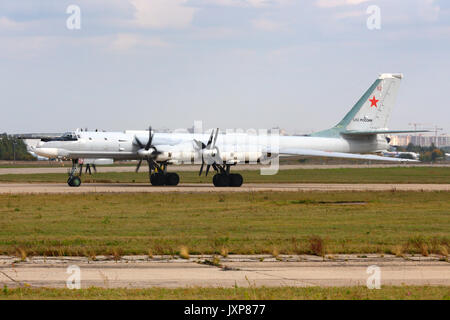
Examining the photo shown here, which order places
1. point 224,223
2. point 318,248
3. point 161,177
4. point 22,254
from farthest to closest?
point 161,177 < point 224,223 < point 318,248 < point 22,254

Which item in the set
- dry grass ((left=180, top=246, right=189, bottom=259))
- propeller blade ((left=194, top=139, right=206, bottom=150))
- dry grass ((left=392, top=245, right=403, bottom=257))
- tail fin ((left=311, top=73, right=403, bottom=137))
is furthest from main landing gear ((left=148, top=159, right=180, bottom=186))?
dry grass ((left=392, top=245, right=403, bottom=257))

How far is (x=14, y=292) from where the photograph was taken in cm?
1067

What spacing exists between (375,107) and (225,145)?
11.8 metres

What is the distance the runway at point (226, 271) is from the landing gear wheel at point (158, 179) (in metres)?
27.5

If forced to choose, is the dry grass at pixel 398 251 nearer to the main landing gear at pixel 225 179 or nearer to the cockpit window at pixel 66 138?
the main landing gear at pixel 225 179

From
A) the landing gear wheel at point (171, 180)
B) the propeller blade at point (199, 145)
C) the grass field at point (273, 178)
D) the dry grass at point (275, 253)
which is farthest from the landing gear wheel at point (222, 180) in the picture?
the dry grass at point (275, 253)

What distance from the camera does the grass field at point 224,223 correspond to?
53.5 ft

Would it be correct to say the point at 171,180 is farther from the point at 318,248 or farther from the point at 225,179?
the point at 318,248

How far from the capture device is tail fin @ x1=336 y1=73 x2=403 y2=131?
4681 cm

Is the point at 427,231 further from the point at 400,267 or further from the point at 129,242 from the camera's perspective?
the point at 129,242

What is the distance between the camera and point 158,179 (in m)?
42.5

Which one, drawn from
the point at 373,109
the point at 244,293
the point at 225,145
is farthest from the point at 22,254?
the point at 373,109

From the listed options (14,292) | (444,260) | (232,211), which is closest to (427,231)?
(444,260)

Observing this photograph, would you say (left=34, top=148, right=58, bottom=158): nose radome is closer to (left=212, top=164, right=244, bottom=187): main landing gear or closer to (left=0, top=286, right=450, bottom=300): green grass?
(left=212, top=164, right=244, bottom=187): main landing gear
